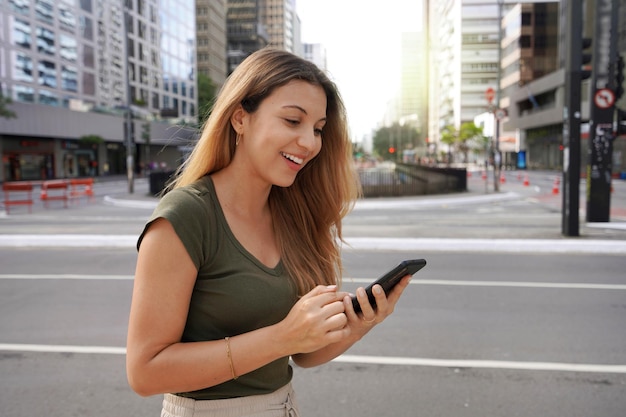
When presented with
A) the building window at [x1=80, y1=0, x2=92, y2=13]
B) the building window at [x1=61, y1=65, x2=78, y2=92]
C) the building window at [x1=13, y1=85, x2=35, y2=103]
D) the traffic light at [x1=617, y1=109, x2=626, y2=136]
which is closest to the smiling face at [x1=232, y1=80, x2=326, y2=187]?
the traffic light at [x1=617, y1=109, x2=626, y2=136]

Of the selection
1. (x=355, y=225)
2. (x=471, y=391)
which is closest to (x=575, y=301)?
(x=471, y=391)

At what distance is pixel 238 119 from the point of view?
178 centimetres

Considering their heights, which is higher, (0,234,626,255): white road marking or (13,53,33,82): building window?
(13,53,33,82): building window

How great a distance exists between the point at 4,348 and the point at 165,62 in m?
81.1

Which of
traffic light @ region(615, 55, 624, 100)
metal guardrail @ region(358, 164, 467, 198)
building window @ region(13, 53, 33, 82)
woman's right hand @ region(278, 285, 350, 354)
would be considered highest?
building window @ region(13, 53, 33, 82)

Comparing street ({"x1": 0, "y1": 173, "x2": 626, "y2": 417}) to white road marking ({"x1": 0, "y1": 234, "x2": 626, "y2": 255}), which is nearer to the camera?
street ({"x1": 0, "y1": 173, "x2": 626, "y2": 417})

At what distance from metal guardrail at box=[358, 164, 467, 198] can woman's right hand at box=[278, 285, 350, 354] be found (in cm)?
2332

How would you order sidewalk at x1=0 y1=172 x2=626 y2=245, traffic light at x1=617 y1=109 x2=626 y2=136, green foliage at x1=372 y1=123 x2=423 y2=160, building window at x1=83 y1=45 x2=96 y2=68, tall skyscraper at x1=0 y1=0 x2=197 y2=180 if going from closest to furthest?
1. sidewalk at x1=0 y1=172 x2=626 y2=245
2. traffic light at x1=617 y1=109 x2=626 y2=136
3. tall skyscraper at x1=0 y1=0 x2=197 y2=180
4. building window at x1=83 y1=45 x2=96 y2=68
5. green foliage at x1=372 y1=123 x2=423 y2=160

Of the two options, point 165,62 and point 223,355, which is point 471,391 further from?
point 165,62

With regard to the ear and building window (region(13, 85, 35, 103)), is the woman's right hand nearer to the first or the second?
the ear

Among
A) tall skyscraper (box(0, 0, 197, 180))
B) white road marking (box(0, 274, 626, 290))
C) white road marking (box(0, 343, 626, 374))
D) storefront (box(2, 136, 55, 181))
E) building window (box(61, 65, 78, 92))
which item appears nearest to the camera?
white road marking (box(0, 343, 626, 374))

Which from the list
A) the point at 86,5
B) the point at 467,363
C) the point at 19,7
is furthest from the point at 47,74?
the point at 467,363

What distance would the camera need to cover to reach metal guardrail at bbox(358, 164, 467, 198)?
25.5m

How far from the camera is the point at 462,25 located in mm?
114438
